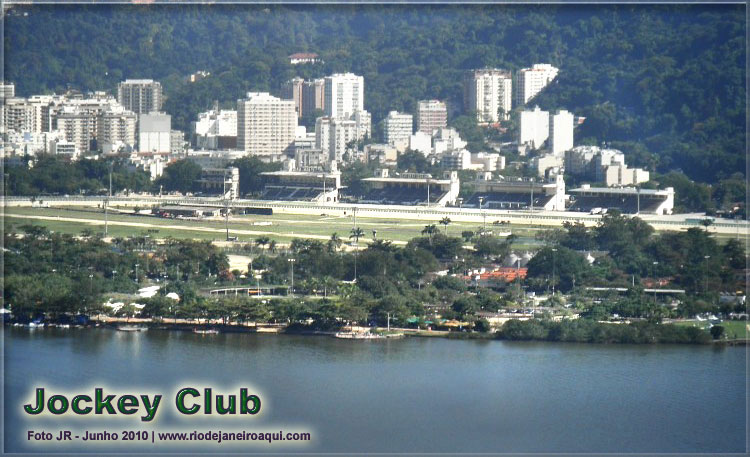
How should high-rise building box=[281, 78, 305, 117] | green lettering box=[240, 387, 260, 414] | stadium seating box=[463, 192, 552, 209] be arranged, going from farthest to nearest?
high-rise building box=[281, 78, 305, 117] → stadium seating box=[463, 192, 552, 209] → green lettering box=[240, 387, 260, 414]

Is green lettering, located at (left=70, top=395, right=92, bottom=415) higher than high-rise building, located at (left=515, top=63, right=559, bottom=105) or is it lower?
lower

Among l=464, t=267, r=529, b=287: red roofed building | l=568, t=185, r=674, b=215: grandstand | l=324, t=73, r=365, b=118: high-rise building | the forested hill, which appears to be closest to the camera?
l=464, t=267, r=529, b=287: red roofed building

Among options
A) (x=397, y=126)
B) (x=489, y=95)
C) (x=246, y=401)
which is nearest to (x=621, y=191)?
(x=397, y=126)

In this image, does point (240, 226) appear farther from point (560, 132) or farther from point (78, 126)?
point (78, 126)

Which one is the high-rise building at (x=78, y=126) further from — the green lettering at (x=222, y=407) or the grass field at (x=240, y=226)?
the green lettering at (x=222, y=407)

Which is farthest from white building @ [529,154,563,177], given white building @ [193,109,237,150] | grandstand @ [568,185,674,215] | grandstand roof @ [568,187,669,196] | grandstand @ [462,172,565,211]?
white building @ [193,109,237,150]

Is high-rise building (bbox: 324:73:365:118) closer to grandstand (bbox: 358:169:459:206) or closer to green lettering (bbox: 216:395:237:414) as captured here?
grandstand (bbox: 358:169:459:206)

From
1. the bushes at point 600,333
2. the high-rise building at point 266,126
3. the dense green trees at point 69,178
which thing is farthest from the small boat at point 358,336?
the high-rise building at point 266,126
